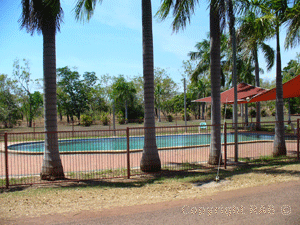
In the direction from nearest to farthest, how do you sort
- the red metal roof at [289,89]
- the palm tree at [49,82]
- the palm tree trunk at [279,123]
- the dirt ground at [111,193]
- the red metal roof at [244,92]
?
the dirt ground at [111,193]
the palm tree at [49,82]
the palm tree trunk at [279,123]
the red metal roof at [289,89]
the red metal roof at [244,92]

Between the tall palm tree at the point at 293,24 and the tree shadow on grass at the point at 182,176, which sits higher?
the tall palm tree at the point at 293,24

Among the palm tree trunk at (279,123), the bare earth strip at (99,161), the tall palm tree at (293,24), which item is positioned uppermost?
the tall palm tree at (293,24)

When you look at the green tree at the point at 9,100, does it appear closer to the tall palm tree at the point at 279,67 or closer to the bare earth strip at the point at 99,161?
the bare earth strip at the point at 99,161

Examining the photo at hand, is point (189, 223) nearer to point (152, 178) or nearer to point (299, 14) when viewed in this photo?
point (152, 178)

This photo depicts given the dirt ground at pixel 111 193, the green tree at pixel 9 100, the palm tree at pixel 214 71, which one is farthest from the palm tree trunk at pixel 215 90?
the green tree at pixel 9 100

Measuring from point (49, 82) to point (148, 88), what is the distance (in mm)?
3298

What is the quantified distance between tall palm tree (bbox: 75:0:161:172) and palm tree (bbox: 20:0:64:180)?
1.10 metres

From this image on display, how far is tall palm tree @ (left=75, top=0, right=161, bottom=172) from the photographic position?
852 cm

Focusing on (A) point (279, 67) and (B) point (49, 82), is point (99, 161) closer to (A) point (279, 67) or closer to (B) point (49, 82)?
(B) point (49, 82)

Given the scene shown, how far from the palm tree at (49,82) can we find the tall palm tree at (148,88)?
1096 mm

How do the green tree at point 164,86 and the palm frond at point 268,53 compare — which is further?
the green tree at point 164,86

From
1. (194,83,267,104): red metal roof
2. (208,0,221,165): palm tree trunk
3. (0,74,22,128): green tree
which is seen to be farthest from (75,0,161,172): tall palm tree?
(0,74,22,128): green tree

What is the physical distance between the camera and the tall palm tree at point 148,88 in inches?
335

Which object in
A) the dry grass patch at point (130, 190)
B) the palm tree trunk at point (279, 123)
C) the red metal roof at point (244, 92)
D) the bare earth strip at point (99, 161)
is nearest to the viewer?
the dry grass patch at point (130, 190)
